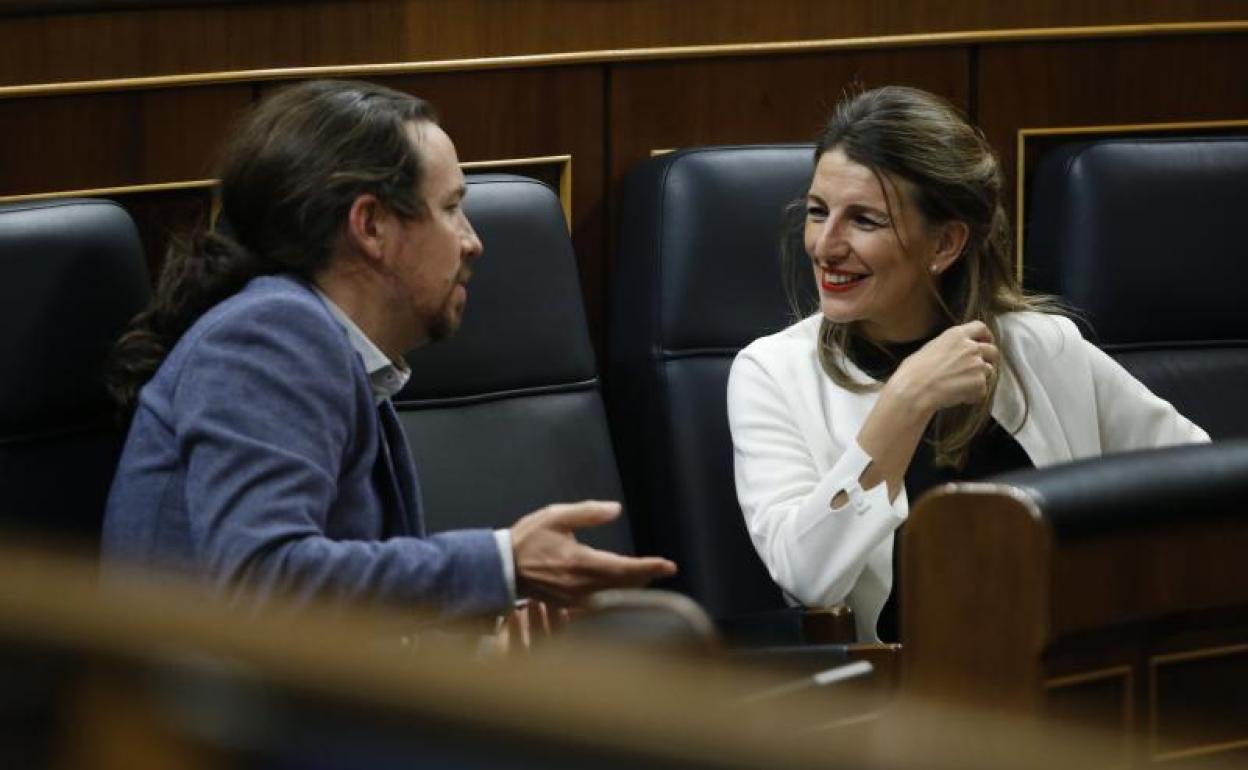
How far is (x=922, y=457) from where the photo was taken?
1.28m

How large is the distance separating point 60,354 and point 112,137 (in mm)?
284

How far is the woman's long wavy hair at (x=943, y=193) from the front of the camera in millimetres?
1275

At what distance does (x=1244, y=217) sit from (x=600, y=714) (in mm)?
1436

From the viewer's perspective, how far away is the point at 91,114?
52.4 inches

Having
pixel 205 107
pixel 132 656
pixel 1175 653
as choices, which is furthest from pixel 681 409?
pixel 132 656

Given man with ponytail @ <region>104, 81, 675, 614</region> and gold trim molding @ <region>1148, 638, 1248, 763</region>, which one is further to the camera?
man with ponytail @ <region>104, 81, 675, 614</region>

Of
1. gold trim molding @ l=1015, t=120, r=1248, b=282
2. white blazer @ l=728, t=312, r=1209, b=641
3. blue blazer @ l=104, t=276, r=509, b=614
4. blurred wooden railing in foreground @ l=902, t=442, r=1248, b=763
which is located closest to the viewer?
blurred wooden railing in foreground @ l=902, t=442, r=1248, b=763

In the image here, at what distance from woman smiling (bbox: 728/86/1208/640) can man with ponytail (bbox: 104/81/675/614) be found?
0.28m

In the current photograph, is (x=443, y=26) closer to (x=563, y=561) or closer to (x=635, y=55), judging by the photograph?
(x=635, y=55)

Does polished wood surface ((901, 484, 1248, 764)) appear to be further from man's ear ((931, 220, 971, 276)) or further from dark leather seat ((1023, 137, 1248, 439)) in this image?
dark leather seat ((1023, 137, 1248, 439))

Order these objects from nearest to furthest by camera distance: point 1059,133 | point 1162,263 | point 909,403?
point 909,403 → point 1162,263 → point 1059,133

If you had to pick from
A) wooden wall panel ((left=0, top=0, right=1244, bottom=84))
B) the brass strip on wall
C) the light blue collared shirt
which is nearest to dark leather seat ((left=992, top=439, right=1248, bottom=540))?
the light blue collared shirt

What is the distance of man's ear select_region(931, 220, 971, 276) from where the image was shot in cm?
129

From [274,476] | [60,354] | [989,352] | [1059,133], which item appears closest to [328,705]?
[274,476]
